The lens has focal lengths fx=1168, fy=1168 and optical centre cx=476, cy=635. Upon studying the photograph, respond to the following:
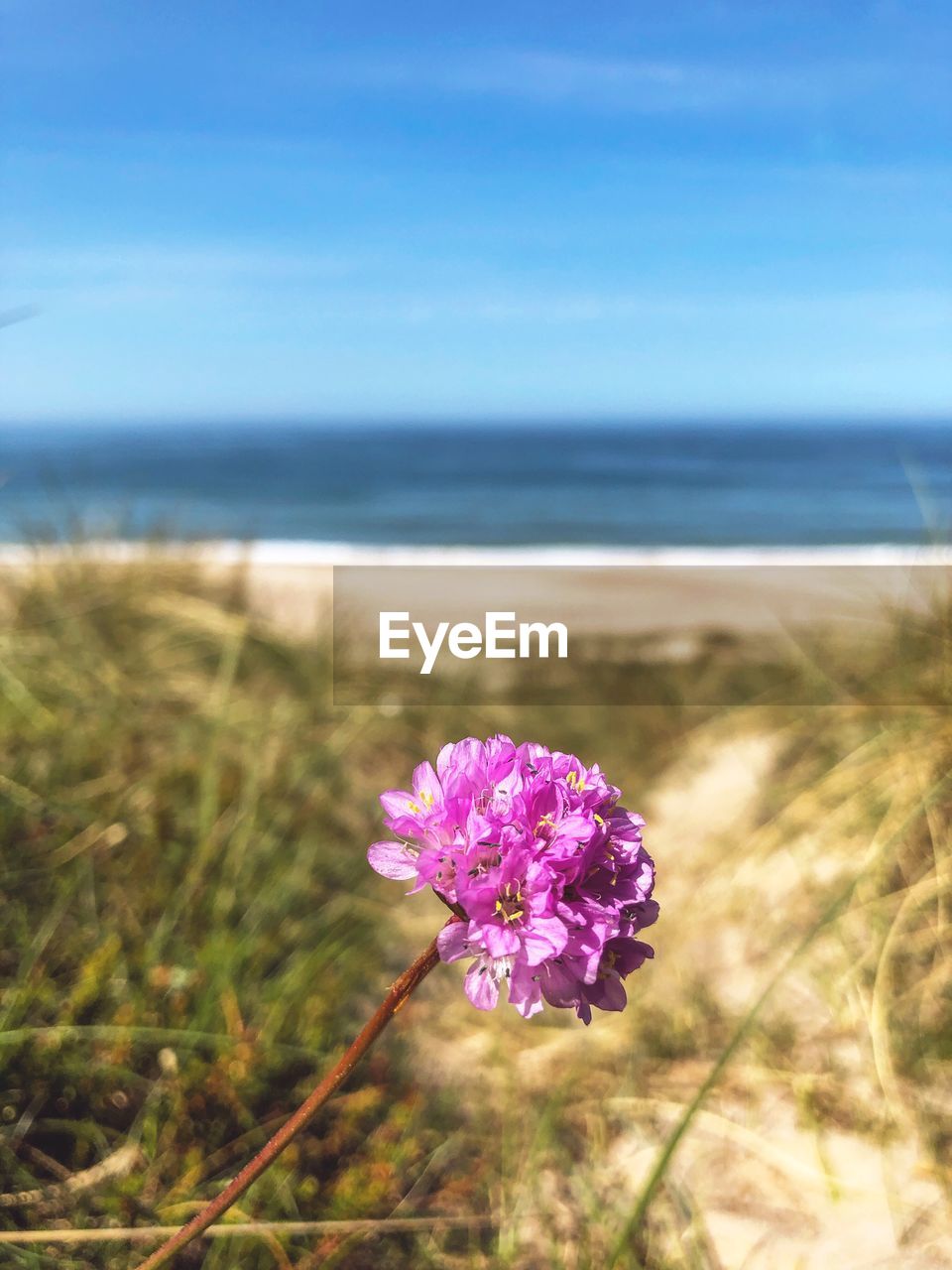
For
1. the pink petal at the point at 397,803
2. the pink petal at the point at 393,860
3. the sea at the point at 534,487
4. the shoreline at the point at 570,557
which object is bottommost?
the pink petal at the point at 393,860

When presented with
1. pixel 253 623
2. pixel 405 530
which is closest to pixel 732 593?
pixel 253 623

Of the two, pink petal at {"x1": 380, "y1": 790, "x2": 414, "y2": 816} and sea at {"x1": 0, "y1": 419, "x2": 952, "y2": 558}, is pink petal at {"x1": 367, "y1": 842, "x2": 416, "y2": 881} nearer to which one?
pink petal at {"x1": 380, "y1": 790, "x2": 414, "y2": 816}

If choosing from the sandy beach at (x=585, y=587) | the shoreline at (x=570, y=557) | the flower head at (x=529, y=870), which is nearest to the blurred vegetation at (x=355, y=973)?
the sandy beach at (x=585, y=587)

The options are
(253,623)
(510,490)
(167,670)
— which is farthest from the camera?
(510,490)

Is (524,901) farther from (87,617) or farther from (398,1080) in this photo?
(87,617)

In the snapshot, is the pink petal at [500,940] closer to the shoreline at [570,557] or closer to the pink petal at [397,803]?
the pink petal at [397,803]

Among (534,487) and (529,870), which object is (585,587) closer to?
(529,870)

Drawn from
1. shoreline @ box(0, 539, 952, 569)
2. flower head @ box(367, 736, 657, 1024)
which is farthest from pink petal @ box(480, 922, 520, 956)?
shoreline @ box(0, 539, 952, 569)
